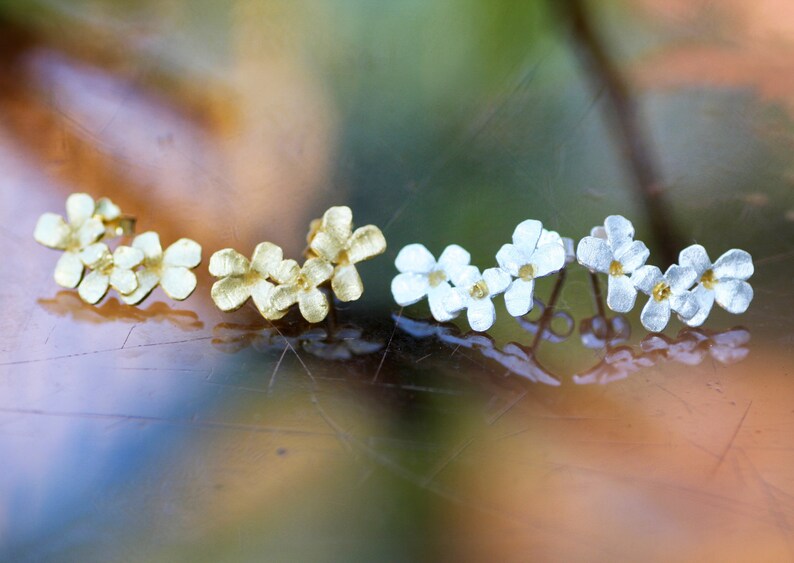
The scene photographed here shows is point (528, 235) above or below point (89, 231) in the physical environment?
above

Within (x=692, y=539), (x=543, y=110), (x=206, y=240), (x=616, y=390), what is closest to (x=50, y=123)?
Result: (x=206, y=240)

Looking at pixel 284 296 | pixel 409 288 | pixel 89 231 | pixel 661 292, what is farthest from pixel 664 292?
pixel 89 231

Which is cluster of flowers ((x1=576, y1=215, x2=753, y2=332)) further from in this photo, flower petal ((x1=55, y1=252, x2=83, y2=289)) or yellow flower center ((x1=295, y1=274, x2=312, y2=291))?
flower petal ((x1=55, y1=252, x2=83, y2=289))

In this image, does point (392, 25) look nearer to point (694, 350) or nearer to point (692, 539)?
point (694, 350)

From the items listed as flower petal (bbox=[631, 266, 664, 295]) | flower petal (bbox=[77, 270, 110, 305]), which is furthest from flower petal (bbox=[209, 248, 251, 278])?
flower petal (bbox=[631, 266, 664, 295])

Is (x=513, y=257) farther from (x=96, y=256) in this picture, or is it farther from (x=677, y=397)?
(x=96, y=256)
